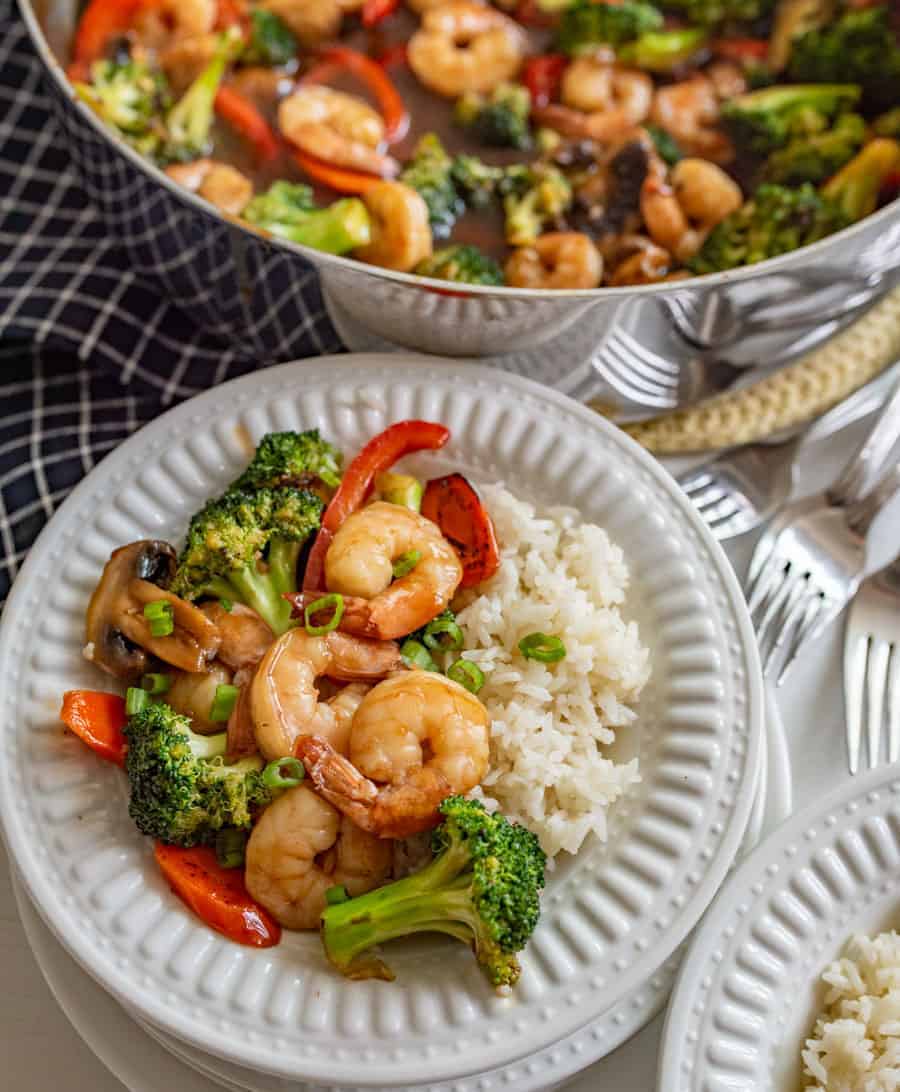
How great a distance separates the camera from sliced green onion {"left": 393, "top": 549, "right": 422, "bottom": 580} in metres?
1.98

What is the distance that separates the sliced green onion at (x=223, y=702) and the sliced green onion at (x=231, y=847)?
0.18 meters

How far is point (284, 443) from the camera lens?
213 cm

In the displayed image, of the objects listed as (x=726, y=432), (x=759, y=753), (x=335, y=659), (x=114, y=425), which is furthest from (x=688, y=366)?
(x=114, y=425)

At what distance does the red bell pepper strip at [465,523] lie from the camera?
209cm

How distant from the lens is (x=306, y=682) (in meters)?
1.87

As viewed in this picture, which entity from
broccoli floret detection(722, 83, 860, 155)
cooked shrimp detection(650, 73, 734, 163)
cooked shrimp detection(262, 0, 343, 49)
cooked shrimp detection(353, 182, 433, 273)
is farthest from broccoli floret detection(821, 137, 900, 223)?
cooked shrimp detection(262, 0, 343, 49)

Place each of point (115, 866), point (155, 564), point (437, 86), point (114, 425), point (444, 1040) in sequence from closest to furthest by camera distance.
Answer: point (444, 1040)
point (115, 866)
point (155, 564)
point (114, 425)
point (437, 86)

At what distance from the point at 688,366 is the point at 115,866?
1.39 m

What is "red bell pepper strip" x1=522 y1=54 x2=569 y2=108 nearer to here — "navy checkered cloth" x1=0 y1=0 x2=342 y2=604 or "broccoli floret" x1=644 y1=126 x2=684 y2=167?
"broccoli floret" x1=644 y1=126 x2=684 y2=167

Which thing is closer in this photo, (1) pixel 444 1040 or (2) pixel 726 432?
(1) pixel 444 1040

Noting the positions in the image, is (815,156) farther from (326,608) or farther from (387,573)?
(326,608)

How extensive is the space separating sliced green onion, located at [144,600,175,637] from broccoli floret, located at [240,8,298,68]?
5.38 feet

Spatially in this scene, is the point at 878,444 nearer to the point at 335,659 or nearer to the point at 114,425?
the point at 335,659

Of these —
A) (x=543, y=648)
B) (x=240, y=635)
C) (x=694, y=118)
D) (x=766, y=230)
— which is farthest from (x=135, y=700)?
(x=694, y=118)
